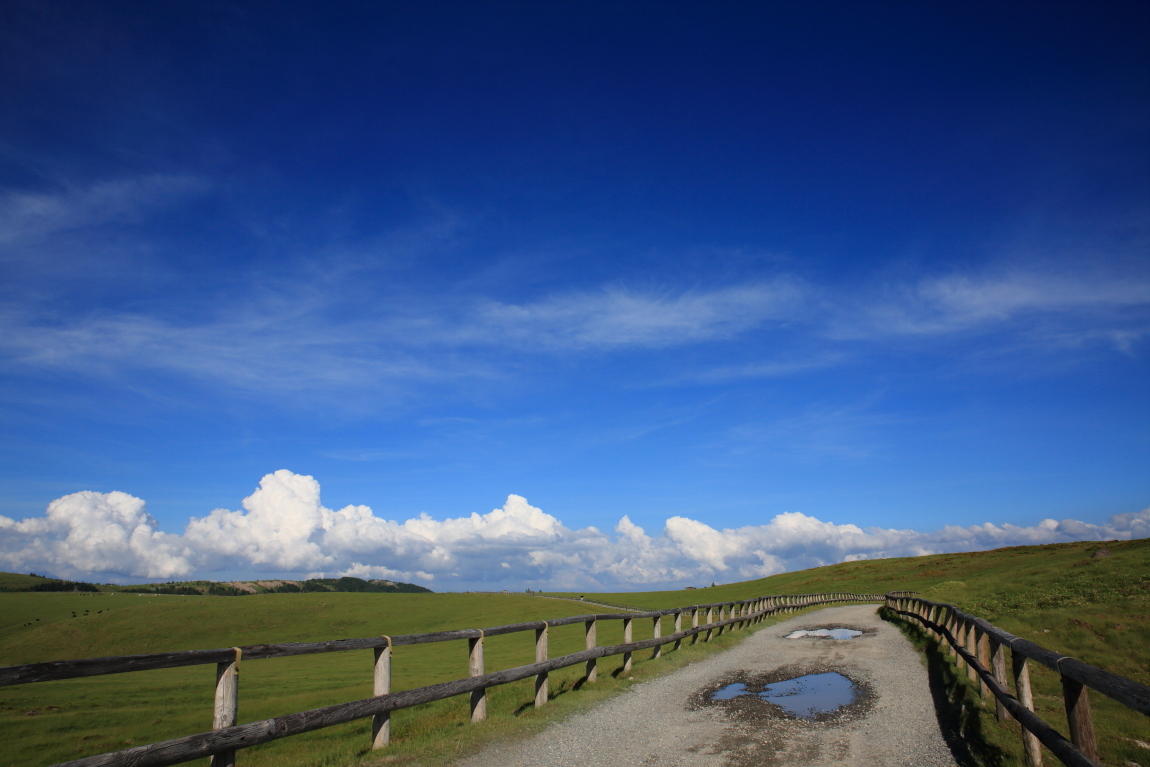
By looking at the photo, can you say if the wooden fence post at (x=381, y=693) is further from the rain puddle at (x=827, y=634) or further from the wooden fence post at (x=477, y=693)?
the rain puddle at (x=827, y=634)

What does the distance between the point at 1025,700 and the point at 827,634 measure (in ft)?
65.8

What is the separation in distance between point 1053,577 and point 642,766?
3473 cm

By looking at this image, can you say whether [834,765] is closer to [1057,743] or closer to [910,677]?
[1057,743]

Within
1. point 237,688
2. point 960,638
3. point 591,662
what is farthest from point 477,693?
point 960,638

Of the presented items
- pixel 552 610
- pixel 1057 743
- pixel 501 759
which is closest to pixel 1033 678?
pixel 1057 743

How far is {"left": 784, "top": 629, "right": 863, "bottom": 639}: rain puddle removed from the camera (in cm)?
2512

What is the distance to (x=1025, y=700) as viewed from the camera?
7832 mm

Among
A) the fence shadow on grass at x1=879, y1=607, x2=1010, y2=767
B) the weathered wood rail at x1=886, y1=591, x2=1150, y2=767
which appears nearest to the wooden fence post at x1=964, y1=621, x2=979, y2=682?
the weathered wood rail at x1=886, y1=591, x2=1150, y2=767

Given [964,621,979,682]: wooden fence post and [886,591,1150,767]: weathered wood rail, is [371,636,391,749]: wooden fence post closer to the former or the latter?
[886,591,1150,767]: weathered wood rail

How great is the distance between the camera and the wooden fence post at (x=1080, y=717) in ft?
17.6

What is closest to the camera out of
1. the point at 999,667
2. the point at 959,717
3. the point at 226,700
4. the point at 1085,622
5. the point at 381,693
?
the point at 226,700

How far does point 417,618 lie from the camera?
94938 millimetres

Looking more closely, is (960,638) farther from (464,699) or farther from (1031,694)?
(464,699)

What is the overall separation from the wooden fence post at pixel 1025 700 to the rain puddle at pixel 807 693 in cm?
321
